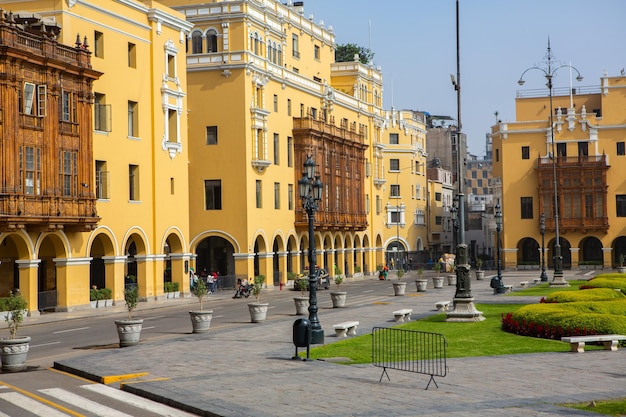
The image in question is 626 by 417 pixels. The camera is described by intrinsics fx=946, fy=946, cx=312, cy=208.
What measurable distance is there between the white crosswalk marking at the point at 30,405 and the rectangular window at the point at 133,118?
3397 cm

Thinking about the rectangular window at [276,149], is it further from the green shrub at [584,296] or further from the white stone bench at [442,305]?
→ the green shrub at [584,296]

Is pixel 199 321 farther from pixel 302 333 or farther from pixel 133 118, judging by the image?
pixel 133 118

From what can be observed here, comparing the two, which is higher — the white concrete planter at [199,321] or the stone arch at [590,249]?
the stone arch at [590,249]

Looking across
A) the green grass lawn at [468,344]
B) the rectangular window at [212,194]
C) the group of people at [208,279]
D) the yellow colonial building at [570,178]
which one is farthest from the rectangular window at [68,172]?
the yellow colonial building at [570,178]

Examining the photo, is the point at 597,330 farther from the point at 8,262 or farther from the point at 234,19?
the point at 234,19

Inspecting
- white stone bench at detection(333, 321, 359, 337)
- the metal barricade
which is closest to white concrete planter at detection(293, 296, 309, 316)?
white stone bench at detection(333, 321, 359, 337)

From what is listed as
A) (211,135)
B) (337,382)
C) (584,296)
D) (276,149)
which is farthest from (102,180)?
(337,382)

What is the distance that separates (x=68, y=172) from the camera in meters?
45.0

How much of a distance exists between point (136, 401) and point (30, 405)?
206 centimetres

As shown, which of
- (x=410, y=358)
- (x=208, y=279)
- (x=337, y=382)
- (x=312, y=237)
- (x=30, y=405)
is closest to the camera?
(x=30, y=405)

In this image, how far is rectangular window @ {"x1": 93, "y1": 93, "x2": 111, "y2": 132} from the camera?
49.3 m

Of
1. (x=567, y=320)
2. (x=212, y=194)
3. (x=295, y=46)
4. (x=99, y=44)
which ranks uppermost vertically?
(x=295, y=46)

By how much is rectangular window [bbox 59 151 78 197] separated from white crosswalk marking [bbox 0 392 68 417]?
25472 mm

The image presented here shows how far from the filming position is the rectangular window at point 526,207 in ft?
317
